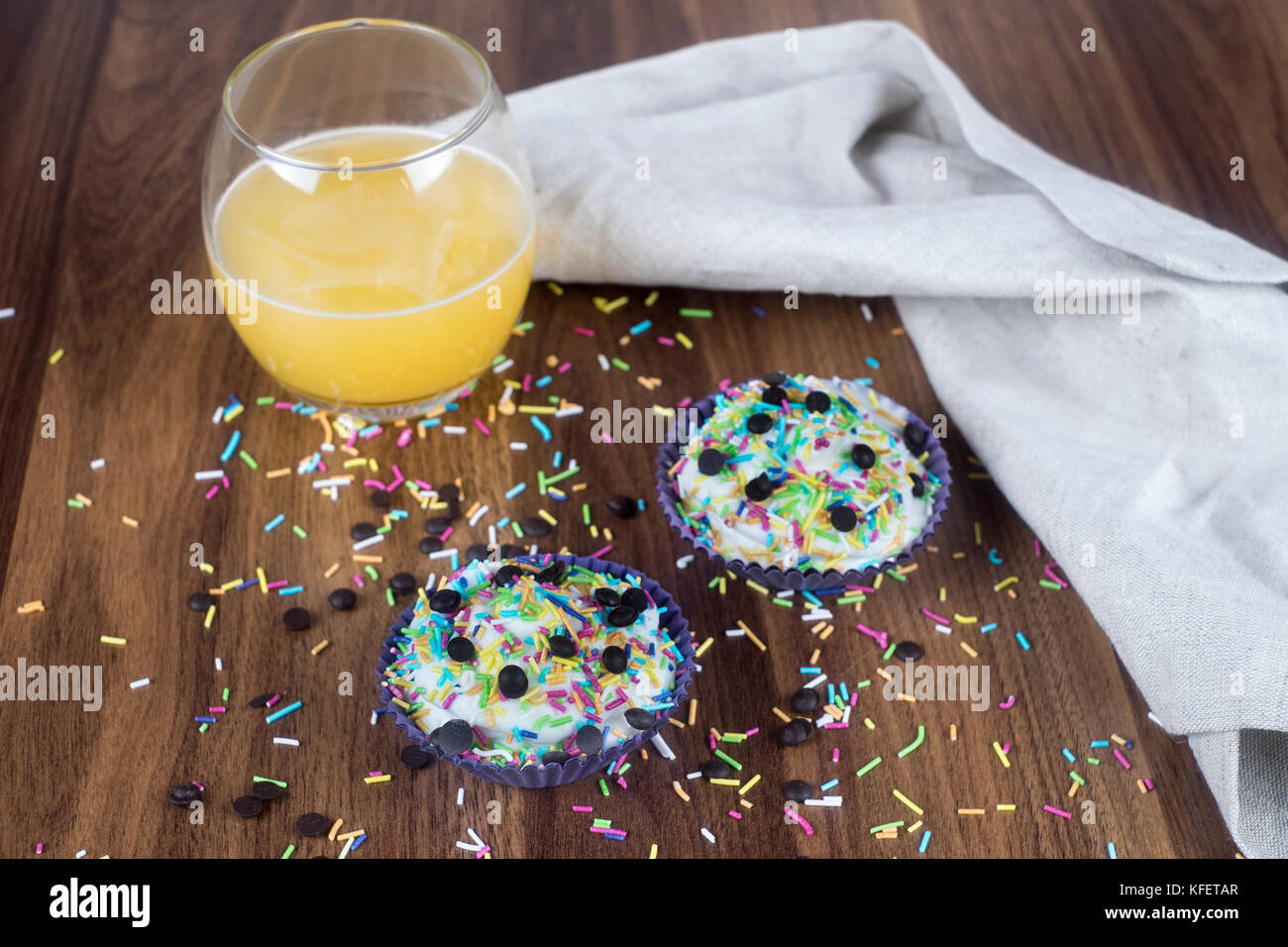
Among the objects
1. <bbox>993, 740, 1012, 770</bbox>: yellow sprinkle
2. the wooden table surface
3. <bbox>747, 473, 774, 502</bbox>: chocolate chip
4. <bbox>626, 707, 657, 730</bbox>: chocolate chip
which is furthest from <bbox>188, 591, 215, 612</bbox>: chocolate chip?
<bbox>993, 740, 1012, 770</bbox>: yellow sprinkle

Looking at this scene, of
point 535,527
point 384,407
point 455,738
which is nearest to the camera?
point 455,738

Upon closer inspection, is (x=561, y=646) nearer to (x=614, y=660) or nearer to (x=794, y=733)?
(x=614, y=660)

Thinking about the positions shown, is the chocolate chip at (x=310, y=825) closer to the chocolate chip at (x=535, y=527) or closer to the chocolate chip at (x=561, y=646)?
the chocolate chip at (x=561, y=646)

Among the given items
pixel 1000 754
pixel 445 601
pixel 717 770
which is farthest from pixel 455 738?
pixel 1000 754

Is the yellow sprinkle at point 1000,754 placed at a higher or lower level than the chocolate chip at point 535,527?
lower

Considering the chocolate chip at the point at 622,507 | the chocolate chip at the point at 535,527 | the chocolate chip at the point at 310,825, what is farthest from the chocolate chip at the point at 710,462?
the chocolate chip at the point at 310,825
